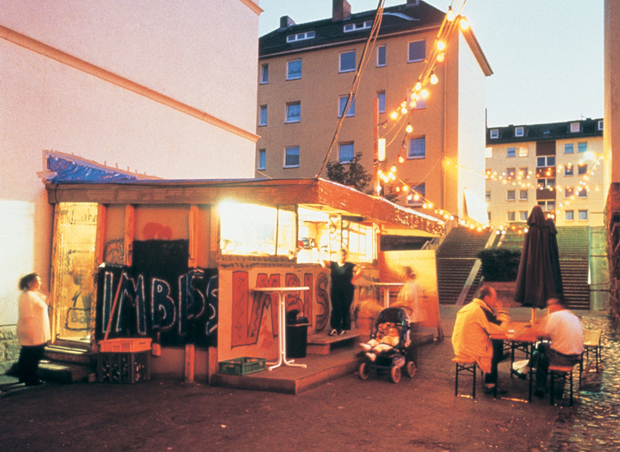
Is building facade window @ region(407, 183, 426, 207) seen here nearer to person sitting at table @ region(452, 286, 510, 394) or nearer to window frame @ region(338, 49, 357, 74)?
window frame @ region(338, 49, 357, 74)

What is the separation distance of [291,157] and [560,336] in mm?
28458

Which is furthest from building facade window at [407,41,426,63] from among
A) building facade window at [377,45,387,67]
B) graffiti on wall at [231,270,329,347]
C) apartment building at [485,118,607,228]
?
graffiti on wall at [231,270,329,347]

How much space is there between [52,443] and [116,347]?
280 centimetres

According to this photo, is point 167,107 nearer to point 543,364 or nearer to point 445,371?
point 445,371

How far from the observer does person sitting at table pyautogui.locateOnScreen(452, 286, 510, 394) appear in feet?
24.6

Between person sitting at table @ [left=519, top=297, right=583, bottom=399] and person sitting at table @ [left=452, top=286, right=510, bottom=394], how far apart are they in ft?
1.73

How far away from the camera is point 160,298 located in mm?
8492

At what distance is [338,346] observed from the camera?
10516 mm

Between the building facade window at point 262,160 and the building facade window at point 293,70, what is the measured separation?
16.0 feet

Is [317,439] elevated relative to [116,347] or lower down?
lower down

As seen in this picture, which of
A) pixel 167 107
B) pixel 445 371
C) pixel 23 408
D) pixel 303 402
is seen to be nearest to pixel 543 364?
pixel 445 371

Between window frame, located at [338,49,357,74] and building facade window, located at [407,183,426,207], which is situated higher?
window frame, located at [338,49,357,74]

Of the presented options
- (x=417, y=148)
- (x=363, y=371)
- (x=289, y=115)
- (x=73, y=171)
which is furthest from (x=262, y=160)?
(x=363, y=371)

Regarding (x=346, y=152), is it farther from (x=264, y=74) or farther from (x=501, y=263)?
(x=501, y=263)
